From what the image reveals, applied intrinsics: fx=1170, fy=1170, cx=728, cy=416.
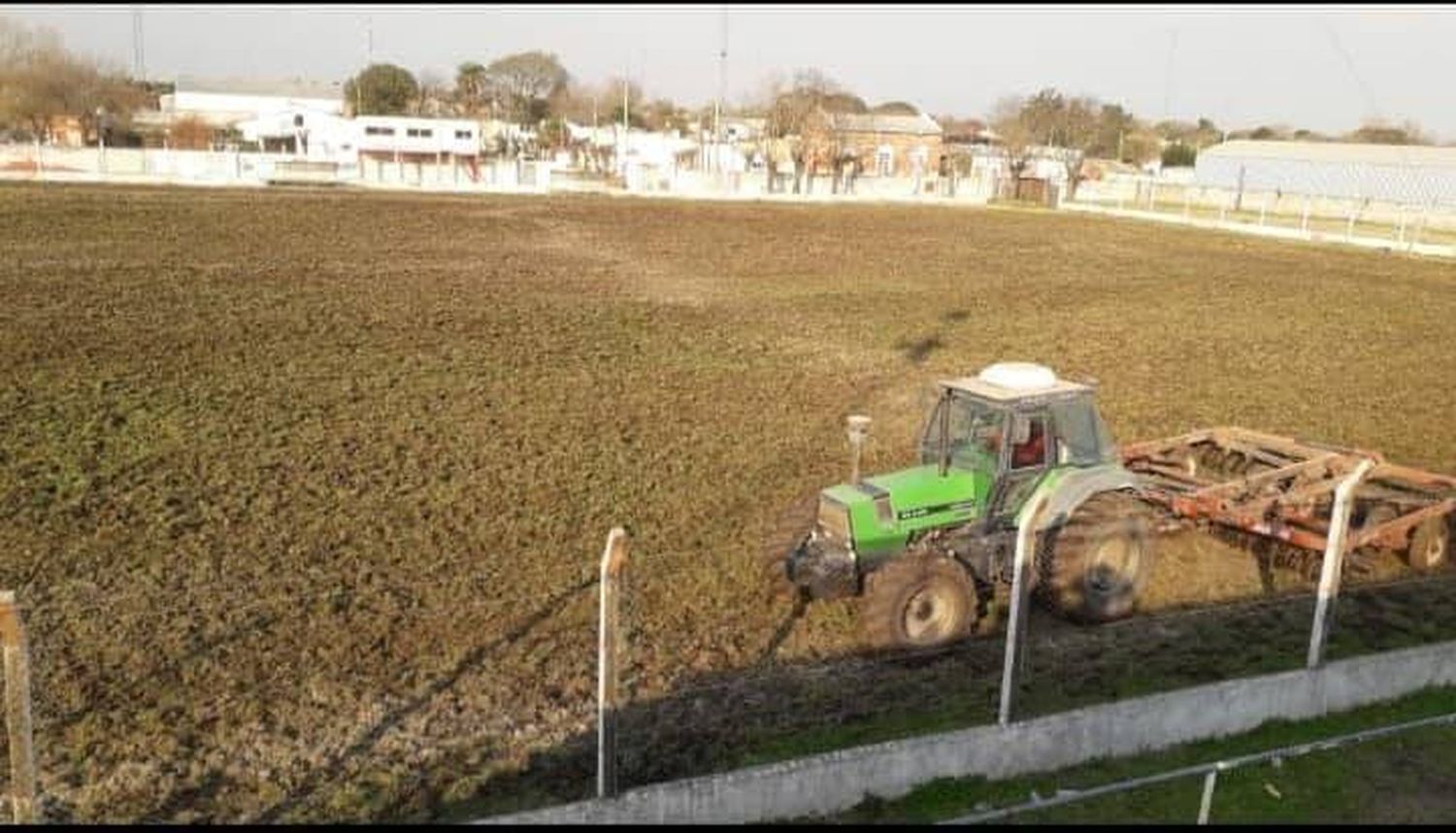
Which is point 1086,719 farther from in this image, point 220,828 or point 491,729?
point 220,828

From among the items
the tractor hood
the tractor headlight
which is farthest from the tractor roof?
the tractor headlight

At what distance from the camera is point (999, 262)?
32.0m

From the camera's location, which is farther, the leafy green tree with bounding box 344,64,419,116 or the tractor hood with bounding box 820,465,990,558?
the leafy green tree with bounding box 344,64,419,116

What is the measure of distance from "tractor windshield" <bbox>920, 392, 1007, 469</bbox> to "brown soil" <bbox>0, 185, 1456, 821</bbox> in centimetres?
126

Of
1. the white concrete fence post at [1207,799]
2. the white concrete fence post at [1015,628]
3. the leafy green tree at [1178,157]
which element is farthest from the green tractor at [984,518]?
the leafy green tree at [1178,157]

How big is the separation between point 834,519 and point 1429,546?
5179mm

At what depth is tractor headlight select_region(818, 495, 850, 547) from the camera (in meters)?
7.79

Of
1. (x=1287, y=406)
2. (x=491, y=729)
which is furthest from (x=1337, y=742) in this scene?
(x=1287, y=406)

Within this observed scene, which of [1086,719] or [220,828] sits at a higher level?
[1086,719]

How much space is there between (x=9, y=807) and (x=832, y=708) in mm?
4341

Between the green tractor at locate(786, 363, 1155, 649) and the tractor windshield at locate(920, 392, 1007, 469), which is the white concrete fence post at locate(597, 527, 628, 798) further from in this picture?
the tractor windshield at locate(920, 392, 1007, 469)

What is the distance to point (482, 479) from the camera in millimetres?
10984

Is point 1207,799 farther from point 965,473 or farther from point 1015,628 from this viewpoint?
point 965,473

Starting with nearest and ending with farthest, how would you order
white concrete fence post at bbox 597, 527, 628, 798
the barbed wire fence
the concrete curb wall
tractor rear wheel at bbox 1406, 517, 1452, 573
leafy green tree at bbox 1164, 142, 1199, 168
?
white concrete fence post at bbox 597, 527, 628, 798
the concrete curb wall
the barbed wire fence
tractor rear wheel at bbox 1406, 517, 1452, 573
leafy green tree at bbox 1164, 142, 1199, 168
